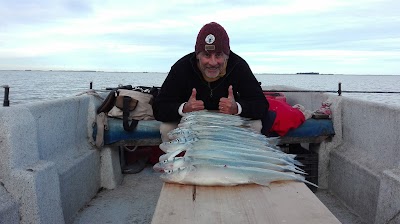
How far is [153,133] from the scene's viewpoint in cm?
567

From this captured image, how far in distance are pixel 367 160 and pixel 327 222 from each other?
296 centimetres

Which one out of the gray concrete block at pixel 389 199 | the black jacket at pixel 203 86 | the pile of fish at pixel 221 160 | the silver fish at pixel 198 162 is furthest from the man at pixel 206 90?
the silver fish at pixel 198 162

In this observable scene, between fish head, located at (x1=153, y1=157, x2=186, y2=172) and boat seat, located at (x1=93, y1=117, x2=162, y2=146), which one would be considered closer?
fish head, located at (x1=153, y1=157, x2=186, y2=172)

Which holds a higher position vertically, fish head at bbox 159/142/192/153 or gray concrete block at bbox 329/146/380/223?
fish head at bbox 159/142/192/153

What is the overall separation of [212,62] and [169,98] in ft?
2.59

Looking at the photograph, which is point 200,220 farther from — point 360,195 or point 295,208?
point 360,195

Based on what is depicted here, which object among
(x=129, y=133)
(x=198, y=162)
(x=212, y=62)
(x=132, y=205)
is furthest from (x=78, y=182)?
(x=198, y=162)

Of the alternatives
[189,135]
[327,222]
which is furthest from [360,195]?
[327,222]

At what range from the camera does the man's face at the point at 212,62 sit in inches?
166

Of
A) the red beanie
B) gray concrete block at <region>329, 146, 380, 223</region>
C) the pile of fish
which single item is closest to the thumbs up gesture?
the red beanie

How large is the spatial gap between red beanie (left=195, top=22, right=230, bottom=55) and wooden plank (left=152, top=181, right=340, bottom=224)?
1.85 meters

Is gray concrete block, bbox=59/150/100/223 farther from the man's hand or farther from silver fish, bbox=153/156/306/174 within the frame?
silver fish, bbox=153/156/306/174

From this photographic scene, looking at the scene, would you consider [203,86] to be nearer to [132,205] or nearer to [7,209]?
[132,205]

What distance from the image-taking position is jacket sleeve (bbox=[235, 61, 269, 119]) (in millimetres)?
4578
